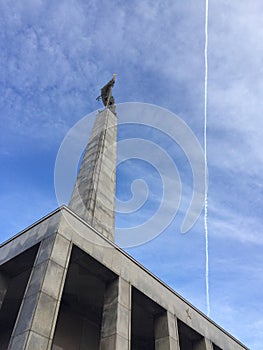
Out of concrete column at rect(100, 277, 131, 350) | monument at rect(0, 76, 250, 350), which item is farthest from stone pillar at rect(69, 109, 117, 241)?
concrete column at rect(100, 277, 131, 350)

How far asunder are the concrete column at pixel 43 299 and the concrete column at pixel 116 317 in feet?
10.5

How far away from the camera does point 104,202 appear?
24.1 metres

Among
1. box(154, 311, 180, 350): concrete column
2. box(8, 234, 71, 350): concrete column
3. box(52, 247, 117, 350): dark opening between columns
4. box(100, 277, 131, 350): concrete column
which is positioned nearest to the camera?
box(8, 234, 71, 350): concrete column

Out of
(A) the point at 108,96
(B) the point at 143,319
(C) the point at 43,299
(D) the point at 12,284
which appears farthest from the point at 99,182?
(A) the point at 108,96

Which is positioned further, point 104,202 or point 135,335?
point 104,202

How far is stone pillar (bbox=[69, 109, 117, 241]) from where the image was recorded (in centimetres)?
2235

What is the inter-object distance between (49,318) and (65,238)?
11.2 feet

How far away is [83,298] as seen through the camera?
16516 millimetres

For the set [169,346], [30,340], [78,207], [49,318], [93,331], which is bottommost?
[30,340]

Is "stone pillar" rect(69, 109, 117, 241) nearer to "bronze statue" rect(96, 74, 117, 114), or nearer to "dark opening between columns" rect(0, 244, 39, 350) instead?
"bronze statue" rect(96, 74, 117, 114)

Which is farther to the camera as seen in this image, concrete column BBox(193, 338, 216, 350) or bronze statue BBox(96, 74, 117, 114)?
bronze statue BBox(96, 74, 117, 114)

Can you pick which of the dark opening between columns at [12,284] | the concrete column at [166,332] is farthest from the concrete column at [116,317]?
the dark opening between columns at [12,284]

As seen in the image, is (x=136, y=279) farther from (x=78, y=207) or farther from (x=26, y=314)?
(x=78, y=207)

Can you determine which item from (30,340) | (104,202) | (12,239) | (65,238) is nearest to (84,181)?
(104,202)
